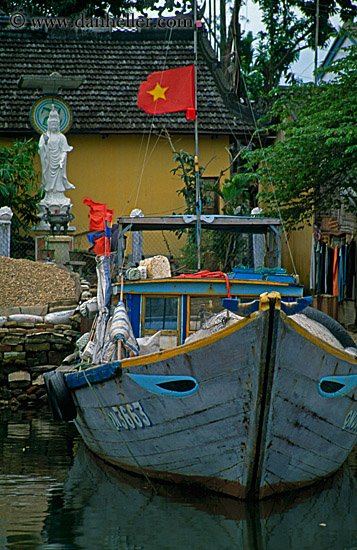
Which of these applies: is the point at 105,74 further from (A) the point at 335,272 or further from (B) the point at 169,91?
(B) the point at 169,91

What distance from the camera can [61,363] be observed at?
11.3 meters

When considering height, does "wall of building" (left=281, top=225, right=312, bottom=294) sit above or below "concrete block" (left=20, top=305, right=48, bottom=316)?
above

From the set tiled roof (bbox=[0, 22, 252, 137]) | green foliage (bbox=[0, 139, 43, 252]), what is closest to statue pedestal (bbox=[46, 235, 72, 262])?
green foliage (bbox=[0, 139, 43, 252])

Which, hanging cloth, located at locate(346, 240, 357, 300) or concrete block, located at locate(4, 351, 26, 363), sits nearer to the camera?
concrete block, located at locate(4, 351, 26, 363)

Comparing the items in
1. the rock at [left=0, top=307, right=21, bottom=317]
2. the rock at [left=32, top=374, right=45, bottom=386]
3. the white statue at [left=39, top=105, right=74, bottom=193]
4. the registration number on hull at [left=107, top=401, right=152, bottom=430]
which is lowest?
the rock at [left=32, top=374, right=45, bottom=386]

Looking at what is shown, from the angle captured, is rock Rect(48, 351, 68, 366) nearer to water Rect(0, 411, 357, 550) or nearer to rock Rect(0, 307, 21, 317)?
rock Rect(0, 307, 21, 317)

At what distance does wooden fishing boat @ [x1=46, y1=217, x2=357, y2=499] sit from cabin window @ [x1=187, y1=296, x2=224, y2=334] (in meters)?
0.62

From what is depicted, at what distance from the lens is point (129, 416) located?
6.81 metres

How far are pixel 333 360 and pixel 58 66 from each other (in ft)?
49.4

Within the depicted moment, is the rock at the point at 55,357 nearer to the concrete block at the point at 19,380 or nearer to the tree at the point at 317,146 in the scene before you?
the concrete block at the point at 19,380

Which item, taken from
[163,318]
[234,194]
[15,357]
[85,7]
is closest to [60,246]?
[15,357]

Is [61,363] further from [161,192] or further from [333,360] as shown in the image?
[161,192]

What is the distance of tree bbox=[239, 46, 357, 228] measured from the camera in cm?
1228

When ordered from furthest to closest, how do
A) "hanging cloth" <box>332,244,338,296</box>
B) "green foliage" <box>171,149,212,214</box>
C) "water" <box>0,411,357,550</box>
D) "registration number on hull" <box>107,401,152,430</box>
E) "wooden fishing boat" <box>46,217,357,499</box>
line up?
"green foliage" <box>171,149,212,214</box> → "hanging cloth" <box>332,244,338,296</box> → "registration number on hull" <box>107,401,152,430</box> → "wooden fishing boat" <box>46,217,357,499</box> → "water" <box>0,411,357,550</box>
